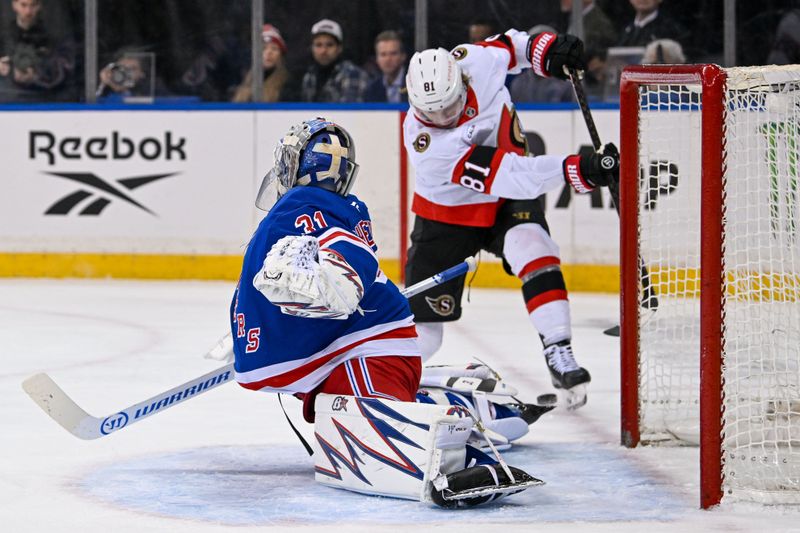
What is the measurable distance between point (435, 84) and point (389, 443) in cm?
121

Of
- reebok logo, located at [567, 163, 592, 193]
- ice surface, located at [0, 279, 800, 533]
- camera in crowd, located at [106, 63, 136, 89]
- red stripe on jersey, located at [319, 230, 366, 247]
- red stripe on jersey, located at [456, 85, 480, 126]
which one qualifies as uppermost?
camera in crowd, located at [106, 63, 136, 89]

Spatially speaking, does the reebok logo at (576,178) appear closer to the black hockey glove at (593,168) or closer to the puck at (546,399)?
the black hockey glove at (593,168)

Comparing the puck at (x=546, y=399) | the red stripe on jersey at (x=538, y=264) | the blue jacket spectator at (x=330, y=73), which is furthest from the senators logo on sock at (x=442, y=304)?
the blue jacket spectator at (x=330, y=73)

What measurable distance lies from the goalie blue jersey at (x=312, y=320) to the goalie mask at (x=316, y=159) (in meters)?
0.04

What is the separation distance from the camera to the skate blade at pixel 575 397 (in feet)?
11.8

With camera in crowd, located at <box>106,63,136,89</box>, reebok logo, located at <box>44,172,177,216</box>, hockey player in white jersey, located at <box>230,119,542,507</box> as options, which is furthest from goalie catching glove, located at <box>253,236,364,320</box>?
camera in crowd, located at <box>106,63,136,89</box>

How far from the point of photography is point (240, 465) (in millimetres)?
2994

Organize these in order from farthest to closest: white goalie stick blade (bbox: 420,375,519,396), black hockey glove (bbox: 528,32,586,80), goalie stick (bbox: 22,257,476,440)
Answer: black hockey glove (bbox: 528,32,586,80), white goalie stick blade (bbox: 420,375,519,396), goalie stick (bbox: 22,257,476,440)

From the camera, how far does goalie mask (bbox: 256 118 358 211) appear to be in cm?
272

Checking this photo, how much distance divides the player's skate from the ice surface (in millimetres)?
65

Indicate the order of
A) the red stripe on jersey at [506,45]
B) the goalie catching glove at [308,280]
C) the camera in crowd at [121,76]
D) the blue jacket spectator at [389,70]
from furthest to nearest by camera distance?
the camera in crowd at [121,76], the blue jacket spectator at [389,70], the red stripe on jersey at [506,45], the goalie catching glove at [308,280]

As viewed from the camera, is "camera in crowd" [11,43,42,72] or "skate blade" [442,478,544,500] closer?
"skate blade" [442,478,544,500]

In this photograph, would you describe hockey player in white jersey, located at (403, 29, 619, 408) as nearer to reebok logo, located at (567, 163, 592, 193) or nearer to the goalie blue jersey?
reebok logo, located at (567, 163, 592, 193)

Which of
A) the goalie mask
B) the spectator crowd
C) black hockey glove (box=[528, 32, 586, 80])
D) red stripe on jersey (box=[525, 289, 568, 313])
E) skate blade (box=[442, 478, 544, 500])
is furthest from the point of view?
the spectator crowd
